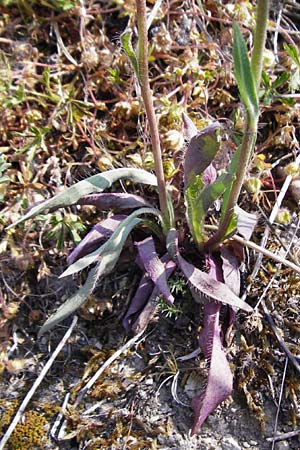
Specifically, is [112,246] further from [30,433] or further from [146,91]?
[30,433]

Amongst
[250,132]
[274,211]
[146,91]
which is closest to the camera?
[250,132]

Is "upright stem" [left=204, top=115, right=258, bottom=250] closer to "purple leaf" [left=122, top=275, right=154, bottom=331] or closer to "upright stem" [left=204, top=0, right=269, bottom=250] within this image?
"upright stem" [left=204, top=0, right=269, bottom=250]

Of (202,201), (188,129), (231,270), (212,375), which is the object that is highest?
(188,129)

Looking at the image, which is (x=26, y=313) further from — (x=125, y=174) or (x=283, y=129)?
(x=283, y=129)

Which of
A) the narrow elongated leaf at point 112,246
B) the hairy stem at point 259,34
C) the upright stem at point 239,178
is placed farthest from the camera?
the narrow elongated leaf at point 112,246


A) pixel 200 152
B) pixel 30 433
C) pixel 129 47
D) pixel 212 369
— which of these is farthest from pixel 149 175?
pixel 30 433

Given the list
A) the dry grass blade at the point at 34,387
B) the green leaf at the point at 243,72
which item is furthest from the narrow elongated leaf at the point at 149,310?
the green leaf at the point at 243,72

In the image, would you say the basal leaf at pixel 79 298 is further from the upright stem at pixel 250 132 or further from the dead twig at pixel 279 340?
the dead twig at pixel 279 340
